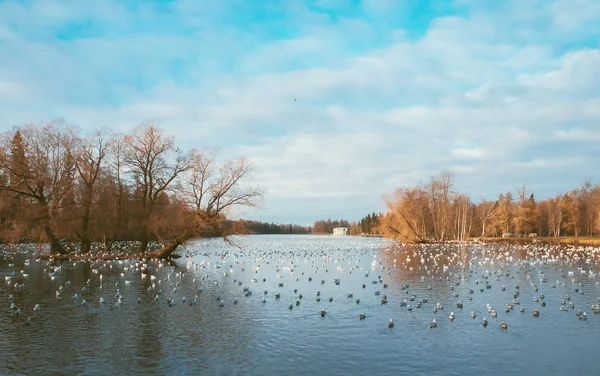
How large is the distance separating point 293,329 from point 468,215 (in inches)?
3895

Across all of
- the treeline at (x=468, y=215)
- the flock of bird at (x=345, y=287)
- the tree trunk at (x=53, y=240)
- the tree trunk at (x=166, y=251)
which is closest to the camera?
the flock of bird at (x=345, y=287)

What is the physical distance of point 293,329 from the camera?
15.0 m

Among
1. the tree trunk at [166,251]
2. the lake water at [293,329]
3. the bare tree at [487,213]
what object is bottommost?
the lake water at [293,329]

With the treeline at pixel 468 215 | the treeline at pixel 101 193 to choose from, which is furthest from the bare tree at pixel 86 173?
the treeline at pixel 468 215

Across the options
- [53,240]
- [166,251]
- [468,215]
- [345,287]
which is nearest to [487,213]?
[468,215]

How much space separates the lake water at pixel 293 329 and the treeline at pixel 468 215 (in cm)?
4975

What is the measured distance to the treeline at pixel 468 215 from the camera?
76812 mm

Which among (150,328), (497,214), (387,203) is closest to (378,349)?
(150,328)

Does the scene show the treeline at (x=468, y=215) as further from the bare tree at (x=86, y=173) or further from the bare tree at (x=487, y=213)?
the bare tree at (x=86, y=173)

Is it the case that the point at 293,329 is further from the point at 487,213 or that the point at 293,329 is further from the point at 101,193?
the point at 487,213

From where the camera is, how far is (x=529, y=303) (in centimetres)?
1938

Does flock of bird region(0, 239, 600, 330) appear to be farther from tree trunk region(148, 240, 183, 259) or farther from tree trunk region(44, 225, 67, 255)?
tree trunk region(148, 240, 183, 259)

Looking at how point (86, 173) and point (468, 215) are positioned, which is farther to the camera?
point (468, 215)

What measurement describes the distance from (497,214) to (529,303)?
8751cm
